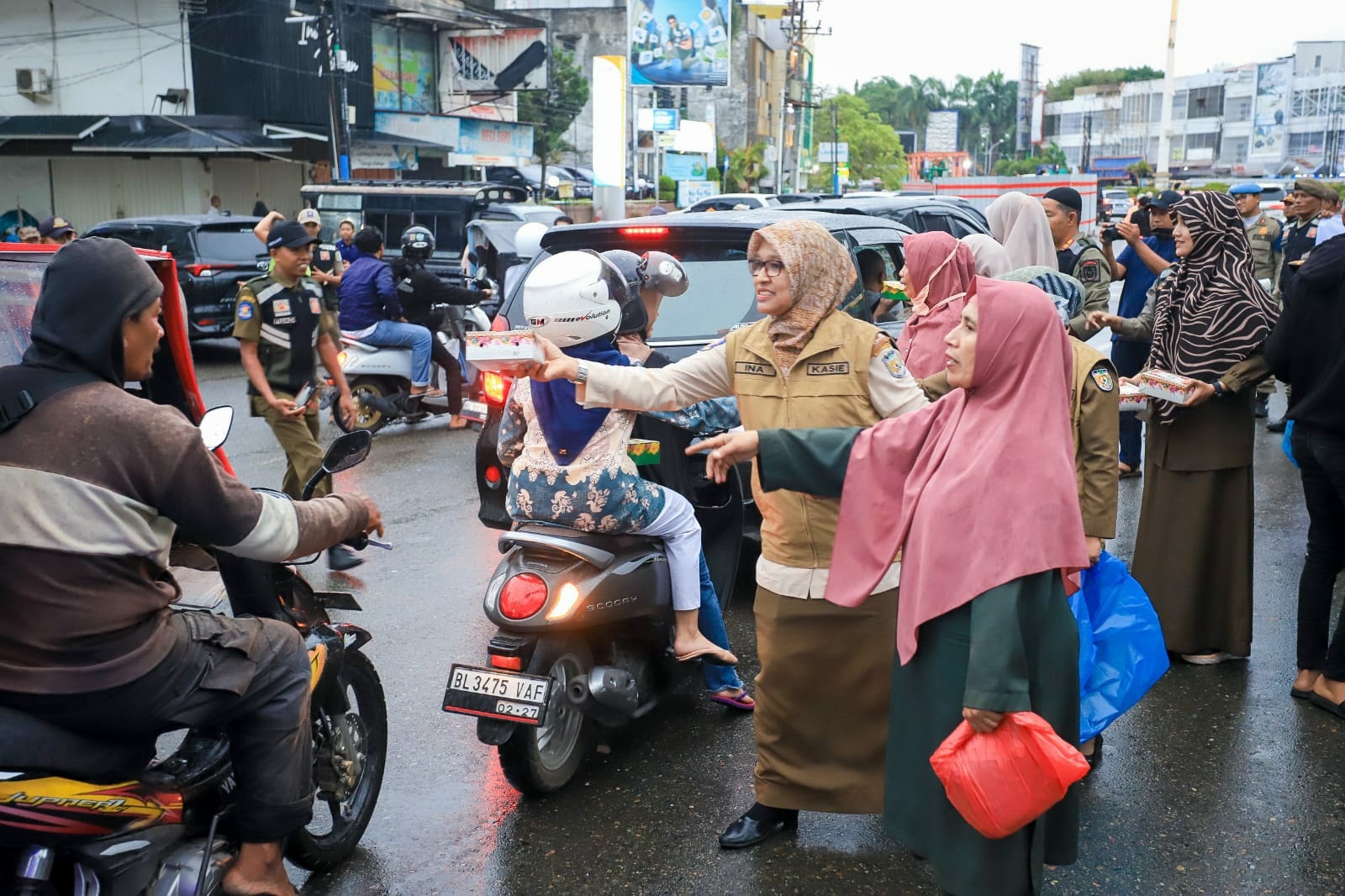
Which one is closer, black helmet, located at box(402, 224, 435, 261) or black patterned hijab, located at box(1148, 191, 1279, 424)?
black patterned hijab, located at box(1148, 191, 1279, 424)

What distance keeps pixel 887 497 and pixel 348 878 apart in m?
1.98

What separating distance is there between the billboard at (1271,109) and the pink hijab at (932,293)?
11161cm

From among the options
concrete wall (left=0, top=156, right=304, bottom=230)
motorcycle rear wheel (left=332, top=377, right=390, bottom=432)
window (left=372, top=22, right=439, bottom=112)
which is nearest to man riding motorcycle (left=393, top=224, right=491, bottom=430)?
motorcycle rear wheel (left=332, top=377, right=390, bottom=432)

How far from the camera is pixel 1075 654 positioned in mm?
3162

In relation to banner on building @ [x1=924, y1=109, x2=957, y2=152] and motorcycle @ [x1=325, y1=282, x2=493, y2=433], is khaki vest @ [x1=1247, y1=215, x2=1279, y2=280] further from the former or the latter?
banner on building @ [x1=924, y1=109, x2=957, y2=152]

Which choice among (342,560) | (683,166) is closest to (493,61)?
(683,166)

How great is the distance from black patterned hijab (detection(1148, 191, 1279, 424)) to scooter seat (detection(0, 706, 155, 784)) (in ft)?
14.4

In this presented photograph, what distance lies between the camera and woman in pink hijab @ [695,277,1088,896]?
3.00m

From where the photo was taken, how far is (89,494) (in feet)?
8.61

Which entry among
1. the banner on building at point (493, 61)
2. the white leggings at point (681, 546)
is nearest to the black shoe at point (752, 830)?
the white leggings at point (681, 546)

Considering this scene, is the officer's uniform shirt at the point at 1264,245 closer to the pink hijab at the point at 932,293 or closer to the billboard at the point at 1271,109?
the pink hijab at the point at 932,293

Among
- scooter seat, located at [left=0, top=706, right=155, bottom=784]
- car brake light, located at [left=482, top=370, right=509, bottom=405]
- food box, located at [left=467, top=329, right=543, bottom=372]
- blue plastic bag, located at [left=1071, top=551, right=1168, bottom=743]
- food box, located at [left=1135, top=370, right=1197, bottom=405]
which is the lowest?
blue plastic bag, located at [left=1071, top=551, right=1168, bottom=743]

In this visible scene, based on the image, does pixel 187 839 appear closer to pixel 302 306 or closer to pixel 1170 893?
pixel 1170 893

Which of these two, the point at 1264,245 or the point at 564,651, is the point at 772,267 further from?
the point at 1264,245
